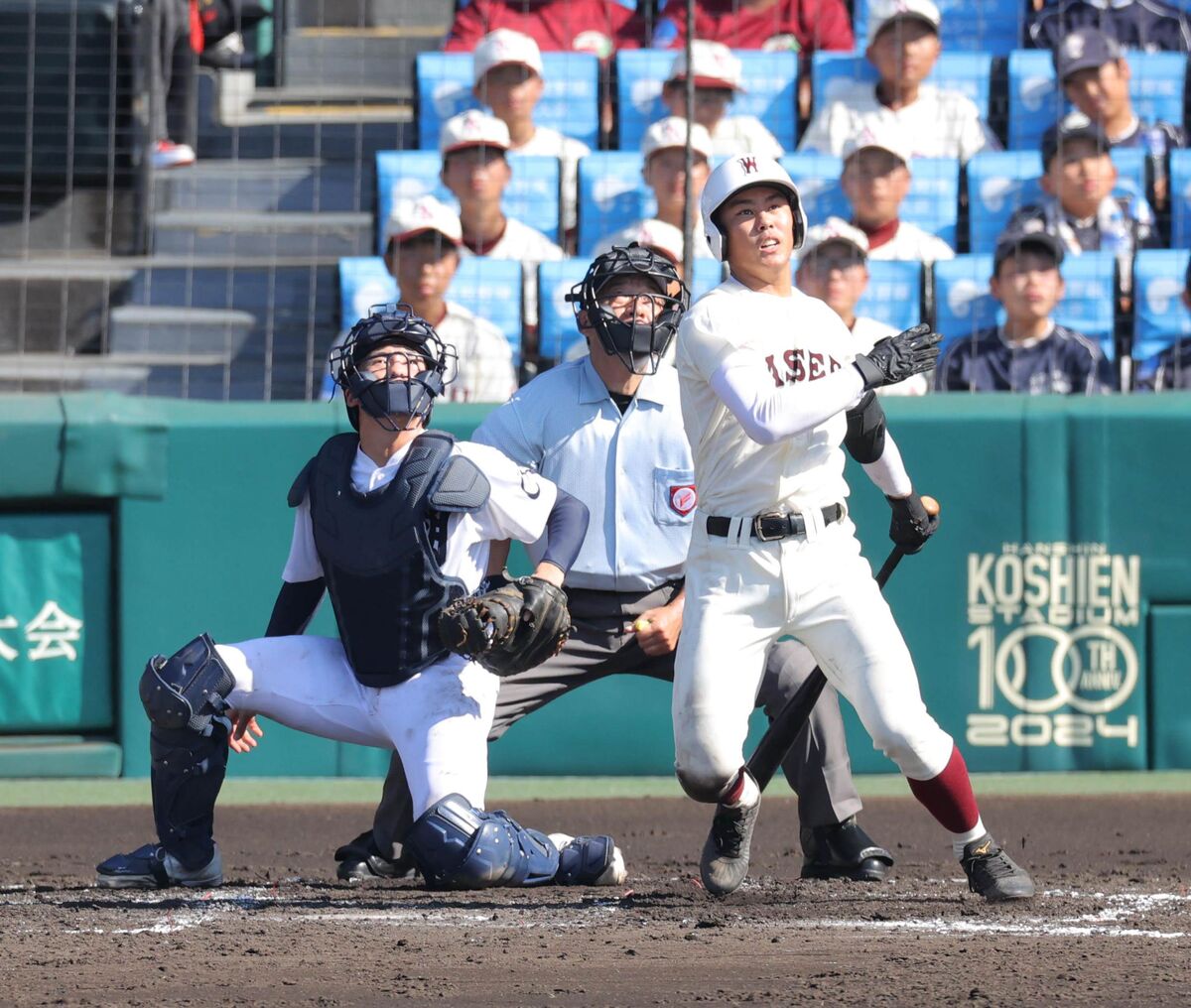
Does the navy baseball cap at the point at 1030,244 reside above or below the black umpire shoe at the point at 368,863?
above

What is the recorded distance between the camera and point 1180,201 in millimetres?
7688

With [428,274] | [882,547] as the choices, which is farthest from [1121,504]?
[428,274]

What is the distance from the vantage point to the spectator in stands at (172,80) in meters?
8.16

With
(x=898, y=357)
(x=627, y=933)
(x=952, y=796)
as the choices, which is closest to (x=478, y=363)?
(x=898, y=357)

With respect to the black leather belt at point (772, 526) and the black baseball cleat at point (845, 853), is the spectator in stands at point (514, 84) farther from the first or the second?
the black leather belt at point (772, 526)

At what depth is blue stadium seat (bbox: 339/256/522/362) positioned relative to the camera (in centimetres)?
709

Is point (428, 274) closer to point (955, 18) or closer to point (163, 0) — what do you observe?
point (163, 0)

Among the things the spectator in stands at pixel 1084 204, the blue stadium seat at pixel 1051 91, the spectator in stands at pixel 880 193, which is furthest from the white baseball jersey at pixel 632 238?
the blue stadium seat at pixel 1051 91

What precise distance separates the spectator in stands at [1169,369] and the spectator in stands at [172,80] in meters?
4.02

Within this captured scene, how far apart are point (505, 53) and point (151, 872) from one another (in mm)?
4269

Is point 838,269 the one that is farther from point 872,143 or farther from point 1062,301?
point 1062,301

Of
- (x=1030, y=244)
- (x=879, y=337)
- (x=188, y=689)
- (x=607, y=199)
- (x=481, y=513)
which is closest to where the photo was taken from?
(x=188, y=689)

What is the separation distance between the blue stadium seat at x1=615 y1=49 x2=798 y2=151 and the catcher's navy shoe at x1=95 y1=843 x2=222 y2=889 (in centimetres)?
433

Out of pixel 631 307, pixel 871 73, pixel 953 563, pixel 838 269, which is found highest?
pixel 871 73
